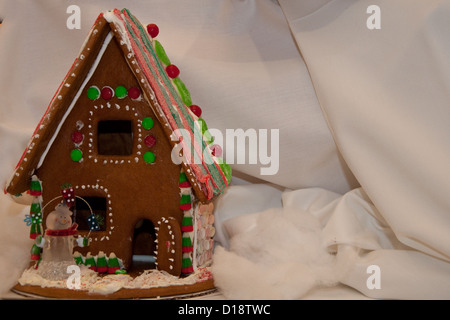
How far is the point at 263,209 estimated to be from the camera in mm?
1304

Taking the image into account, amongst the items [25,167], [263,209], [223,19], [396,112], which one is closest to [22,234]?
[25,167]

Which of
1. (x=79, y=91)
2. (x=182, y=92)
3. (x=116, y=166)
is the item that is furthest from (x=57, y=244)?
(x=182, y=92)

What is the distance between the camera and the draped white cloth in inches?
38.8

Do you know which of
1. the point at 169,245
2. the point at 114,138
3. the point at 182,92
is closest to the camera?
the point at 169,245

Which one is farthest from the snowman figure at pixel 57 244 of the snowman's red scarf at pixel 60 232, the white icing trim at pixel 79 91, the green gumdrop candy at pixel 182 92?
the green gumdrop candy at pixel 182 92

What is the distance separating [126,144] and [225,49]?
1.10 feet

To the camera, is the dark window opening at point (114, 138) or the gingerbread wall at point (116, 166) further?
the dark window opening at point (114, 138)

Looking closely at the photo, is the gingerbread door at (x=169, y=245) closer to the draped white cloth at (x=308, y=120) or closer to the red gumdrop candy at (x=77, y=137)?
the draped white cloth at (x=308, y=120)

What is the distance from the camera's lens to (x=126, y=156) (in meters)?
1.00

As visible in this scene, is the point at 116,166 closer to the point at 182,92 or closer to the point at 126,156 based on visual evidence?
the point at 126,156

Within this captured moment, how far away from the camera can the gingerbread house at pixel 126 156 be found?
37.7 inches

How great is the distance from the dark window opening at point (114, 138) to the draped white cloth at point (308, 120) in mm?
191

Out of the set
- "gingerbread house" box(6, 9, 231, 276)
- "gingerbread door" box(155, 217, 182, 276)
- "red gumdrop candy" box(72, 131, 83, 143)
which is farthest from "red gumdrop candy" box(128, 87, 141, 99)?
"gingerbread door" box(155, 217, 182, 276)

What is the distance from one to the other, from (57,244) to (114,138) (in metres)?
0.34
